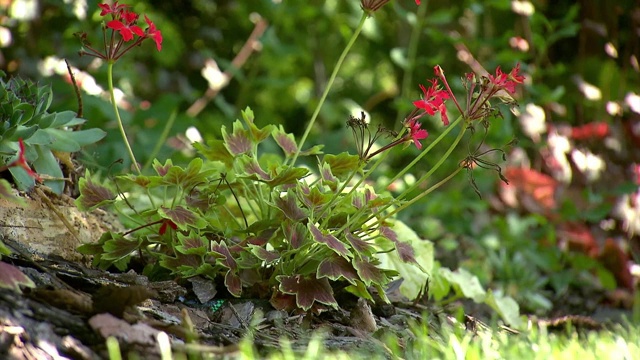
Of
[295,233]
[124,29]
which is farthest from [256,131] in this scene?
[124,29]

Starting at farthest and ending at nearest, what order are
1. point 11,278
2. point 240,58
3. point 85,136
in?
point 240,58 → point 85,136 → point 11,278

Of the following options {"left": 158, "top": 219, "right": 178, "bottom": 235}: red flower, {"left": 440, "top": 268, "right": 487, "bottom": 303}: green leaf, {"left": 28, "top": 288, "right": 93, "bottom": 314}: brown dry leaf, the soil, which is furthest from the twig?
{"left": 28, "top": 288, "right": 93, "bottom": 314}: brown dry leaf

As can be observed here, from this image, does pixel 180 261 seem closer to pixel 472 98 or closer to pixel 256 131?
pixel 256 131

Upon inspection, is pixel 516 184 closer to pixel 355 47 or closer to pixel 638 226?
pixel 638 226

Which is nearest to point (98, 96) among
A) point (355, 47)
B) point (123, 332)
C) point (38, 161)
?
point (38, 161)

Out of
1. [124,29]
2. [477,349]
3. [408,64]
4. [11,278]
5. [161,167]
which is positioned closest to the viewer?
A: [11,278]

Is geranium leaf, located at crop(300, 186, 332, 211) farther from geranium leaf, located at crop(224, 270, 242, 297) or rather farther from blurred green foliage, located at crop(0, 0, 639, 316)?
blurred green foliage, located at crop(0, 0, 639, 316)
